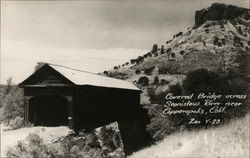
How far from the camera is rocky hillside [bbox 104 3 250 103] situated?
46.7m

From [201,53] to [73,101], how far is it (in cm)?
3981

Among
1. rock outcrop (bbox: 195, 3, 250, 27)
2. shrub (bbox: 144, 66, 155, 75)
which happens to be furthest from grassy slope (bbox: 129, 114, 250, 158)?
rock outcrop (bbox: 195, 3, 250, 27)

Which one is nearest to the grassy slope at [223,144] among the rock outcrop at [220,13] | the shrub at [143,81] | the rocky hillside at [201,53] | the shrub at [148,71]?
the rocky hillside at [201,53]

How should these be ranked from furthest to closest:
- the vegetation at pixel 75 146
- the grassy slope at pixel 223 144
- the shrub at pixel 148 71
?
the shrub at pixel 148 71, the vegetation at pixel 75 146, the grassy slope at pixel 223 144

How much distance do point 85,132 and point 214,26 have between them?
2286 inches

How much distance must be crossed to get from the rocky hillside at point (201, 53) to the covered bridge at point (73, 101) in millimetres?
16172

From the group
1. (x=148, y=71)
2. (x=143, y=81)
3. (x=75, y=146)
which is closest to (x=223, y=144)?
(x=75, y=146)

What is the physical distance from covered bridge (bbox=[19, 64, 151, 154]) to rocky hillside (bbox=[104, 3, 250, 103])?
16.2 meters

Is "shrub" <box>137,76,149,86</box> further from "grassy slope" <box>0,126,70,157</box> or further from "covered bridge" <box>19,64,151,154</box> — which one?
"grassy slope" <box>0,126,70,157</box>

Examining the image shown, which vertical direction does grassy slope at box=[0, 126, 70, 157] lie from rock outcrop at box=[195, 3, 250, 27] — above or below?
below

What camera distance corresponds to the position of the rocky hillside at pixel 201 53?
46.7 m

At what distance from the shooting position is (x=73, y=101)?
1769 centimetres

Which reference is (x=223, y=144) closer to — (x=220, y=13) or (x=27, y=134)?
(x=27, y=134)

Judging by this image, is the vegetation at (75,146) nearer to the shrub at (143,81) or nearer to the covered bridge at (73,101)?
the covered bridge at (73,101)
